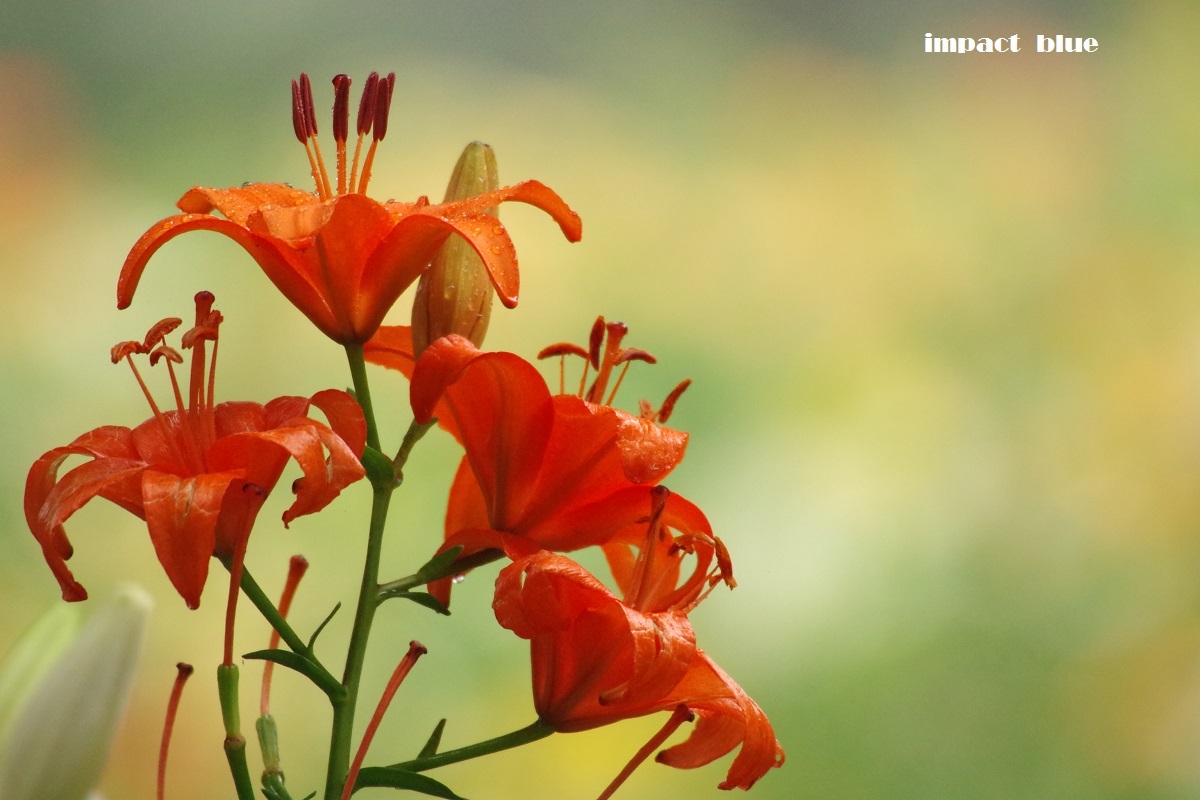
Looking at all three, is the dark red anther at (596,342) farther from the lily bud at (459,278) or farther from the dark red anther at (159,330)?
the dark red anther at (159,330)

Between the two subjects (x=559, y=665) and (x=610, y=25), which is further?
(x=610, y=25)

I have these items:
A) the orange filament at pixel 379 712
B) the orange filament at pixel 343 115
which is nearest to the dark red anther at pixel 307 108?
the orange filament at pixel 343 115

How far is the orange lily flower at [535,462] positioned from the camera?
463 millimetres

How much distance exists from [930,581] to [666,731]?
2.78 ft

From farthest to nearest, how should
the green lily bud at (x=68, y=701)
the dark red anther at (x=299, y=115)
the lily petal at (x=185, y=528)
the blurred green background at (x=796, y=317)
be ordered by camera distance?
the blurred green background at (x=796, y=317)
the green lily bud at (x=68, y=701)
the dark red anther at (x=299, y=115)
the lily petal at (x=185, y=528)

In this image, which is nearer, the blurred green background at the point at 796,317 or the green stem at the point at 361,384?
the green stem at the point at 361,384

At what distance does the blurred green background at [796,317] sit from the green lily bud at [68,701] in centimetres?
52

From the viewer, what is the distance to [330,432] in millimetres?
425

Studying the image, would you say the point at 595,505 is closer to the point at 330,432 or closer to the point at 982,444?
the point at 330,432

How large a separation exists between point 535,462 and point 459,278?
8cm

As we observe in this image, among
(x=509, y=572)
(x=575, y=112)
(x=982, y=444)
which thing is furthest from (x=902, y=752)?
(x=509, y=572)

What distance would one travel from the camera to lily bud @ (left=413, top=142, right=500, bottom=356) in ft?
1.63

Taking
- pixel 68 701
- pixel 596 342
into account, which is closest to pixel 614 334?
pixel 596 342

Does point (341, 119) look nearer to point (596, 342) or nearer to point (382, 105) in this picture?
point (382, 105)
